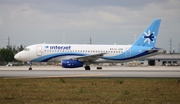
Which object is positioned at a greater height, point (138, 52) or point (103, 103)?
point (138, 52)

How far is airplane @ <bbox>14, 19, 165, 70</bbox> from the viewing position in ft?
162

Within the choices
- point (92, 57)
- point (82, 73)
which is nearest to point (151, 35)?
point (92, 57)

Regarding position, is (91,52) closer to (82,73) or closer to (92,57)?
(92,57)

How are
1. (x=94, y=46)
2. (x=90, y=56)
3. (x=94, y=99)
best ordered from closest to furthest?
(x=94, y=99), (x=90, y=56), (x=94, y=46)

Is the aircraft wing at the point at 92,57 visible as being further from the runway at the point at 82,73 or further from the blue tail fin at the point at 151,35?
the blue tail fin at the point at 151,35

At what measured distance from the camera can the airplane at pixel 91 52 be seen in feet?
162

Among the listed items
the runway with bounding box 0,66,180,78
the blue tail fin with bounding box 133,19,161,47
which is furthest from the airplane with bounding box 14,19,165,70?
the runway with bounding box 0,66,180,78

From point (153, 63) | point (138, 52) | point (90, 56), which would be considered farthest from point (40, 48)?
point (153, 63)

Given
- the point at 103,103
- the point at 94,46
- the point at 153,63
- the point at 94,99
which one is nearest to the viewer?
the point at 103,103

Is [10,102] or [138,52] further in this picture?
[138,52]

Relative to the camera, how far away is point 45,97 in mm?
16359

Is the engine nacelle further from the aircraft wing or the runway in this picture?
the runway

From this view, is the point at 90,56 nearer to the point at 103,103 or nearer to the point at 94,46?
the point at 94,46

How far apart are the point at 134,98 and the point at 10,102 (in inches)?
227
